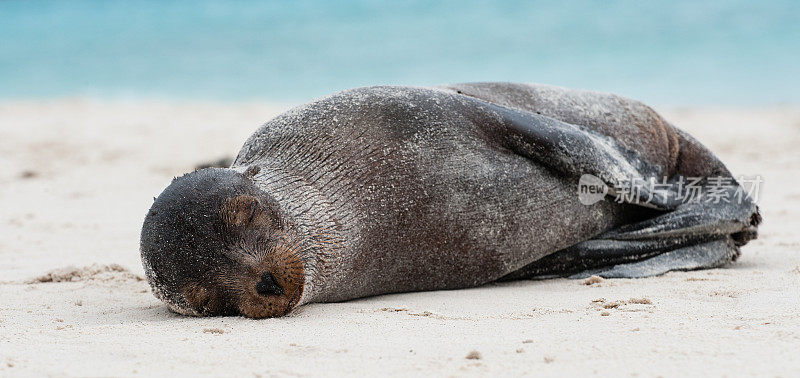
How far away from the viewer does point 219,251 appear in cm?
351

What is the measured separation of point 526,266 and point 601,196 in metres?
0.60

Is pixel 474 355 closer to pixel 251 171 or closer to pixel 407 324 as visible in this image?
pixel 407 324

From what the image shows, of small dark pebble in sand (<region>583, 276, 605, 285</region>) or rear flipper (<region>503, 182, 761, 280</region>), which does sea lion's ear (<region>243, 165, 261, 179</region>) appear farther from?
small dark pebble in sand (<region>583, 276, 605, 285</region>)

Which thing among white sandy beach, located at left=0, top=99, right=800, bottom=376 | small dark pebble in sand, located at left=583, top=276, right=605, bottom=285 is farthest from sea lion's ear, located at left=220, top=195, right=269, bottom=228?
small dark pebble in sand, located at left=583, top=276, right=605, bottom=285

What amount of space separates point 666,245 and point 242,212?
274cm

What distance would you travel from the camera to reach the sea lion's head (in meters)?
3.50

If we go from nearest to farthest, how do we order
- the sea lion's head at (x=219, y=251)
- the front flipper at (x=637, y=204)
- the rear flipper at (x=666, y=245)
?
1. the sea lion's head at (x=219, y=251)
2. the front flipper at (x=637, y=204)
3. the rear flipper at (x=666, y=245)

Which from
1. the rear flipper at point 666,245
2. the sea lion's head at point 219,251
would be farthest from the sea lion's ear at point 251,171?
the rear flipper at point 666,245

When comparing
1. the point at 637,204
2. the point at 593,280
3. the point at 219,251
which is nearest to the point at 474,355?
the point at 219,251

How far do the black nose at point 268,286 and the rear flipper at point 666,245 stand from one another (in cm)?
162

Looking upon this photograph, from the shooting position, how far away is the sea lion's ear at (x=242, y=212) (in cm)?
356

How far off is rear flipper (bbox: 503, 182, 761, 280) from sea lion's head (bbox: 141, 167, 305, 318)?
1620 mm

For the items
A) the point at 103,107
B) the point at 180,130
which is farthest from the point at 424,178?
the point at 103,107

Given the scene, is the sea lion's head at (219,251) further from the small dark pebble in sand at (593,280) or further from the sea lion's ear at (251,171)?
the small dark pebble in sand at (593,280)
